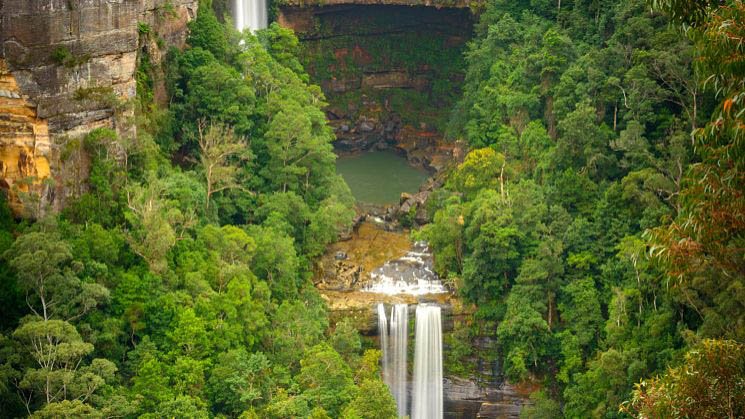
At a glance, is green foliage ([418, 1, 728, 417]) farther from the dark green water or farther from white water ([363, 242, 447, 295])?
the dark green water

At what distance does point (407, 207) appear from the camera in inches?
1838

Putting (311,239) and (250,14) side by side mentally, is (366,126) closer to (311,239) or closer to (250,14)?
(250,14)

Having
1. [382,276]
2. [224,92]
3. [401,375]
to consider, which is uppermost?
[224,92]

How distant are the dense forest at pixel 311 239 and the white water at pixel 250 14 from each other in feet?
6.45

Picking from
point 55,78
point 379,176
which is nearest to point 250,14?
point 379,176

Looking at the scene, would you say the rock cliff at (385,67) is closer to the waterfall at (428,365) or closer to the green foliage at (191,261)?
the green foliage at (191,261)

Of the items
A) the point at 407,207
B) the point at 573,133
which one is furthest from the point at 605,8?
the point at 407,207

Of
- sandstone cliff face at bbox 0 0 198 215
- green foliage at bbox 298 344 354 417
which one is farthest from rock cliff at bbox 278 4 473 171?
green foliage at bbox 298 344 354 417

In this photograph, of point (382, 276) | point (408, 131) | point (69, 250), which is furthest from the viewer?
point (408, 131)

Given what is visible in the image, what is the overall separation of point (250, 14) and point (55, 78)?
1801 cm

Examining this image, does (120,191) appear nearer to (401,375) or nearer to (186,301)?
(186,301)

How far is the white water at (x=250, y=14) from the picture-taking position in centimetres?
4722

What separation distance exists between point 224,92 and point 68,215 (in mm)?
9061

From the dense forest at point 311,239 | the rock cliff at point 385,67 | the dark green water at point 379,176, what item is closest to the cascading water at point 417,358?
the dense forest at point 311,239
